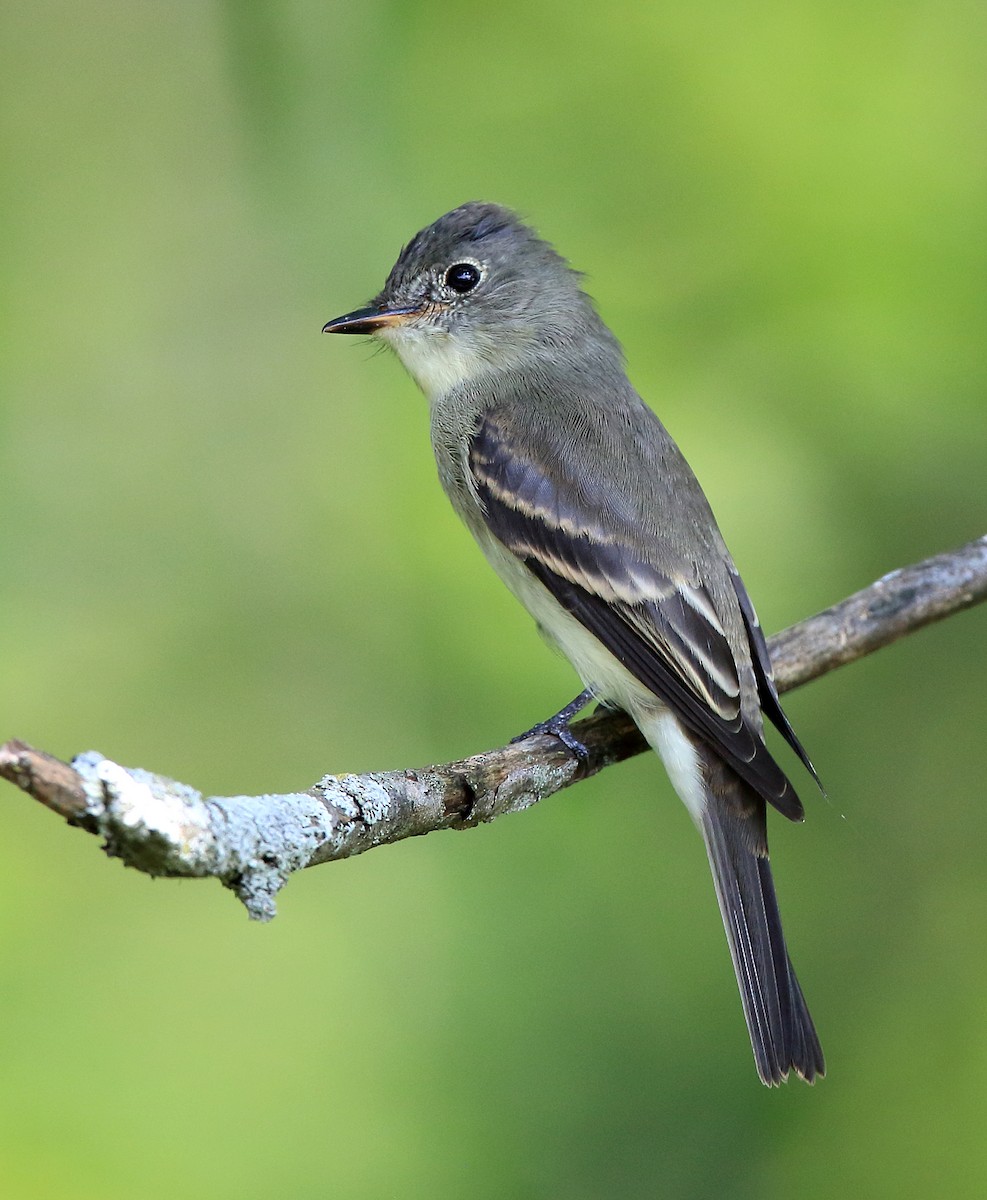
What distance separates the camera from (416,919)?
10.5 ft

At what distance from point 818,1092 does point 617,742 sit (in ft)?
3.42

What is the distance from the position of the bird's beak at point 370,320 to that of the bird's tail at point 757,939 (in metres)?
1.50

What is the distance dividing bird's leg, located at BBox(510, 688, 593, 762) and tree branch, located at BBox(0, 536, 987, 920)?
1.0 inches

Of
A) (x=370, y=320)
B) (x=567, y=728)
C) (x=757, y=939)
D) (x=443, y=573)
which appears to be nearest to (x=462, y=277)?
(x=370, y=320)

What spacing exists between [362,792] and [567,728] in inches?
42.2

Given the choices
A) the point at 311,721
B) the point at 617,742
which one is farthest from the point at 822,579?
the point at 311,721

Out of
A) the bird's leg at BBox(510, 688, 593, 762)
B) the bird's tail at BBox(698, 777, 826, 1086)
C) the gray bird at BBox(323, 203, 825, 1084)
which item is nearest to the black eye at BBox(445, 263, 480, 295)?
the gray bird at BBox(323, 203, 825, 1084)

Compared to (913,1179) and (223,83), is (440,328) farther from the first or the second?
(913,1179)

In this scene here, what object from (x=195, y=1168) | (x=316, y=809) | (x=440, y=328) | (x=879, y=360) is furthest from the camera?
(x=879, y=360)

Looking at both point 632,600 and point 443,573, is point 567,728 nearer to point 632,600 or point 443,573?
point 632,600

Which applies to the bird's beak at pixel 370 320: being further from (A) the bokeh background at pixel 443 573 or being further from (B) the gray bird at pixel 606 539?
(A) the bokeh background at pixel 443 573

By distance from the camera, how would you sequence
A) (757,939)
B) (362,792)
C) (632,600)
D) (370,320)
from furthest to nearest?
1. (370,320)
2. (632,600)
3. (757,939)
4. (362,792)

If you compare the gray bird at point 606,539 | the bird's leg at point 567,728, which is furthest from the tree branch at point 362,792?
the gray bird at point 606,539

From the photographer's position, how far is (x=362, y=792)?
6.46 ft
